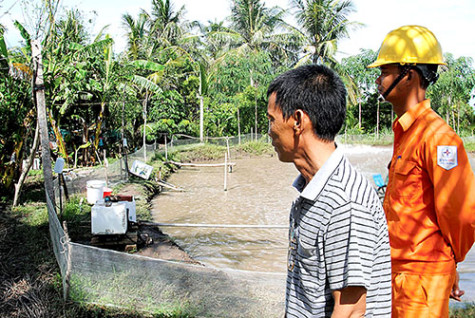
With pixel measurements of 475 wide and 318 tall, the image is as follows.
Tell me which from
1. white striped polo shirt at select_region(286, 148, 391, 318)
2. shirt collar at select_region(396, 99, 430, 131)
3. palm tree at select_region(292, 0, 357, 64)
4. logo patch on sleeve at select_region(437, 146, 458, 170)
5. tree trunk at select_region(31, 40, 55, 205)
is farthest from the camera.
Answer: palm tree at select_region(292, 0, 357, 64)

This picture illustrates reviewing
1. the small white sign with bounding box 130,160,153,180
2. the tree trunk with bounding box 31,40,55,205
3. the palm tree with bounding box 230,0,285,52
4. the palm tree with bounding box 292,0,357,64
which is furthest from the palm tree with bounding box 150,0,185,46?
the tree trunk with bounding box 31,40,55,205

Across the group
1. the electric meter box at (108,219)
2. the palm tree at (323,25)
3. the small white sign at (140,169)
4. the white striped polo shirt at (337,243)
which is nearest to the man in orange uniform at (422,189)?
the white striped polo shirt at (337,243)

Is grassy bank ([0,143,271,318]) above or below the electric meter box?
below

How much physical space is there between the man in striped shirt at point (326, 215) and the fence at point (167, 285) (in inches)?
73.2

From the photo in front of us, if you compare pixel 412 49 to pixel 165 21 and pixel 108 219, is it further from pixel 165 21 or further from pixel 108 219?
pixel 165 21

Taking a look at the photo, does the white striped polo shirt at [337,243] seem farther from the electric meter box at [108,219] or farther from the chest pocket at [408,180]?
the electric meter box at [108,219]

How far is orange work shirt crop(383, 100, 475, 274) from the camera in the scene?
5.28ft

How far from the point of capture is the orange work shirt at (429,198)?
1609 millimetres

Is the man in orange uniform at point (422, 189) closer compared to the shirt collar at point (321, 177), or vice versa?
the shirt collar at point (321, 177)

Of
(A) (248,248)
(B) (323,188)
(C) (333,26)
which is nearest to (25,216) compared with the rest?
(A) (248,248)

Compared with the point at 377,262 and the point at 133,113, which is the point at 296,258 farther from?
the point at 133,113

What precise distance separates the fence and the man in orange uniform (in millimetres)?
1521

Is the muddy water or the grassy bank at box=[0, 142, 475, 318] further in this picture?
the muddy water

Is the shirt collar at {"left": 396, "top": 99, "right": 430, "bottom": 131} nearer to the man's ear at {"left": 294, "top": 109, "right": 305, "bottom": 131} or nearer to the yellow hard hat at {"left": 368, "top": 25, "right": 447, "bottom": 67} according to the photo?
the yellow hard hat at {"left": 368, "top": 25, "right": 447, "bottom": 67}
